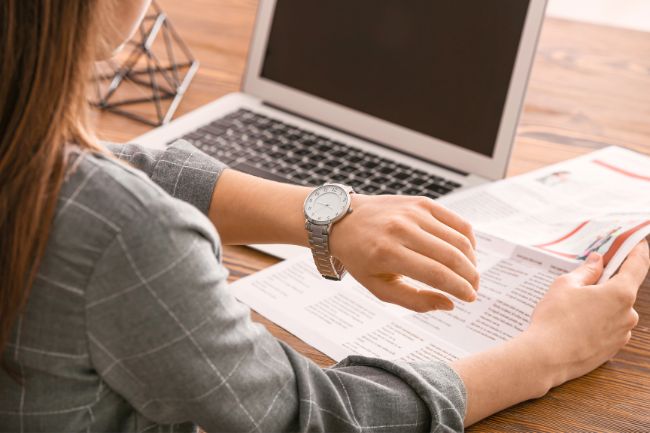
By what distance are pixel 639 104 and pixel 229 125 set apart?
717 millimetres

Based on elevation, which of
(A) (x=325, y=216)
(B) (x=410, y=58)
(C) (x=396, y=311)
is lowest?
(C) (x=396, y=311)

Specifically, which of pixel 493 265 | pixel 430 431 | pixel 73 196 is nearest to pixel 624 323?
pixel 493 265

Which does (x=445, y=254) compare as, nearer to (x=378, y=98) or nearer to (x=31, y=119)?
(x=31, y=119)

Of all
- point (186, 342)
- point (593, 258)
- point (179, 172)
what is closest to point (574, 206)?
point (593, 258)

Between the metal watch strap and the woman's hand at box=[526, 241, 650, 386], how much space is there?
0.20 meters

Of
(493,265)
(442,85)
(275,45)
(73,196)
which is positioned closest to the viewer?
(73,196)

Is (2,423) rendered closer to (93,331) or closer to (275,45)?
(93,331)

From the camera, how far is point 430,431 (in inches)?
29.6

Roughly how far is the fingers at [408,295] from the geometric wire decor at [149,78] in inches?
25.5

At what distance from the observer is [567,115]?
1500 mm

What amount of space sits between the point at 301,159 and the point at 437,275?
54 centimetres

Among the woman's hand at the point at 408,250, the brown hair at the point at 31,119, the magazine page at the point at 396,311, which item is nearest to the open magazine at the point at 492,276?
the magazine page at the point at 396,311

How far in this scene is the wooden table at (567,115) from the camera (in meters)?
0.85

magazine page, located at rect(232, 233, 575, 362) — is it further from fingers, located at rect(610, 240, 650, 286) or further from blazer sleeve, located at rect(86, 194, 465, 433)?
blazer sleeve, located at rect(86, 194, 465, 433)
